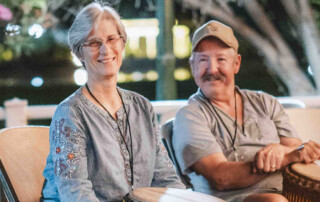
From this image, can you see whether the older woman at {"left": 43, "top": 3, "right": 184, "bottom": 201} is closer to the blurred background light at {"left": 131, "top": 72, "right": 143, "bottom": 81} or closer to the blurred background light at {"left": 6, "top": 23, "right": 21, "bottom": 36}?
the blurred background light at {"left": 6, "top": 23, "right": 21, "bottom": 36}

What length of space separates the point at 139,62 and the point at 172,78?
1987mm

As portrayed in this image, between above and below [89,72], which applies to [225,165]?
below

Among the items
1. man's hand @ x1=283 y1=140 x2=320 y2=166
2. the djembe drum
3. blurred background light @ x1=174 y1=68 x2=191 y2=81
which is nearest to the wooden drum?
the djembe drum

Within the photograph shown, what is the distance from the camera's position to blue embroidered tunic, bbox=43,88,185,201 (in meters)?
1.72

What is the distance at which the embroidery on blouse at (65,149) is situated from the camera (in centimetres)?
172

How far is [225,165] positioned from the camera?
227cm

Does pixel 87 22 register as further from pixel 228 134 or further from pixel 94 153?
pixel 228 134

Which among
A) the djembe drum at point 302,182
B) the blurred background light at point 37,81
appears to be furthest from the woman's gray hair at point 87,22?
the blurred background light at point 37,81

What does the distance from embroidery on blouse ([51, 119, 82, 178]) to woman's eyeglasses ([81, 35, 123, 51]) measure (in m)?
0.33

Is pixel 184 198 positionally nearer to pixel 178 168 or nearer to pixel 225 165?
pixel 225 165

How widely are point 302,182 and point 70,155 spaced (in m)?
0.96

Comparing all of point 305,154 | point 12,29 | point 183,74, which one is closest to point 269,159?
point 305,154

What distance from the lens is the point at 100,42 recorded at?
1891mm

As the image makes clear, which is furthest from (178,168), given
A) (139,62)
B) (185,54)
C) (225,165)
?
(139,62)
